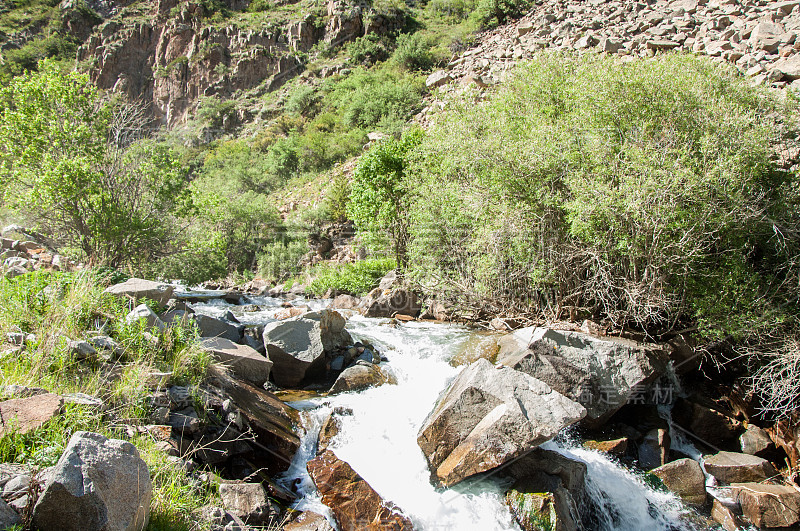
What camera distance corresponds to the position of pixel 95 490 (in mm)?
2182

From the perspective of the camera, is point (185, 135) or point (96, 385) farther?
point (185, 135)

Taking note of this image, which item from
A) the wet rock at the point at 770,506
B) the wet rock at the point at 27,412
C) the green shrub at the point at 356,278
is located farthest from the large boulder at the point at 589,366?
the green shrub at the point at 356,278

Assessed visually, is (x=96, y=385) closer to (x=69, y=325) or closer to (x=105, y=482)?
(x=69, y=325)

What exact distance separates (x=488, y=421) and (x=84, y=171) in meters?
9.67

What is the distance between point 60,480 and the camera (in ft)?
6.93

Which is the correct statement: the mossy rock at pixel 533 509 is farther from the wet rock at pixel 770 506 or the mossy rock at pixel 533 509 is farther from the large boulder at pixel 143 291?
the large boulder at pixel 143 291

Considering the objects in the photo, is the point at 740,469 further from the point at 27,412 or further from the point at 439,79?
the point at 439,79

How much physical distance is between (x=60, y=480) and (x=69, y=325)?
8.66 feet

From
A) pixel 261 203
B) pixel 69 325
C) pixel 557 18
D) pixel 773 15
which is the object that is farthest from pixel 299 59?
pixel 69 325

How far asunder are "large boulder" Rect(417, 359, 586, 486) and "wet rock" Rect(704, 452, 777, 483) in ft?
8.92

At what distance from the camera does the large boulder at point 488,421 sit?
4152mm

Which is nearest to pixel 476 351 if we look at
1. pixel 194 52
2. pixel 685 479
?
pixel 685 479

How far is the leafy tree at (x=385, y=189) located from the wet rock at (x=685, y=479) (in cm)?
848

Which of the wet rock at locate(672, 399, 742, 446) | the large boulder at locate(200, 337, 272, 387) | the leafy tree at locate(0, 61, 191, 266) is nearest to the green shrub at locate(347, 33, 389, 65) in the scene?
the leafy tree at locate(0, 61, 191, 266)
